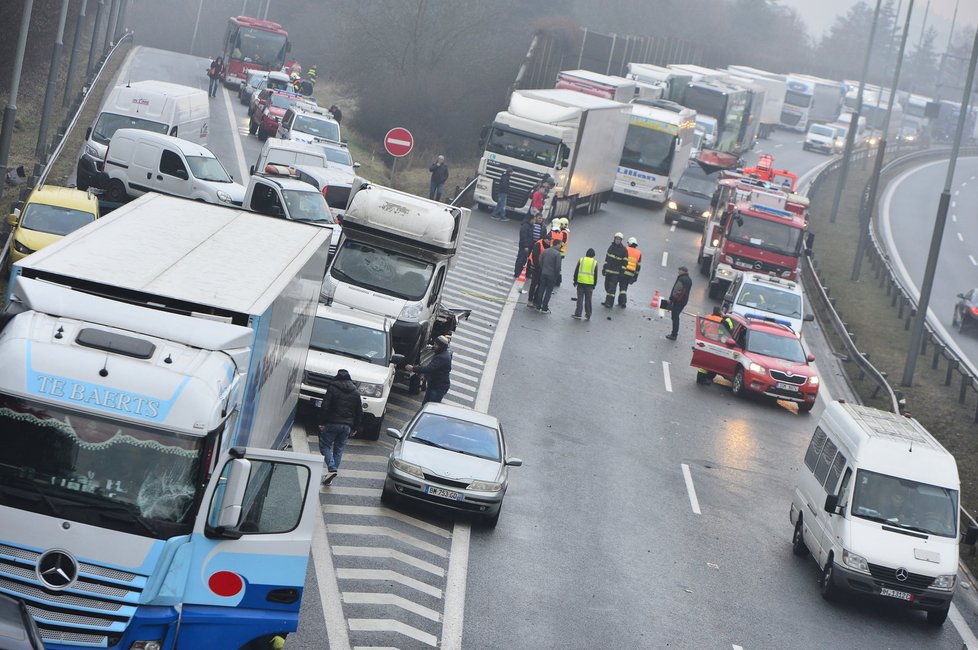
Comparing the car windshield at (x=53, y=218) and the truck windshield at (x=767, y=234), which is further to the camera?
the truck windshield at (x=767, y=234)

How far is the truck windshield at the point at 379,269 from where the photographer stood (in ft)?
76.4

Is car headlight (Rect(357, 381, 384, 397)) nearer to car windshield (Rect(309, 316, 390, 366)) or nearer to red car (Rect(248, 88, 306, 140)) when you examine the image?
car windshield (Rect(309, 316, 390, 366))

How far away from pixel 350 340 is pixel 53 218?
6.99 m

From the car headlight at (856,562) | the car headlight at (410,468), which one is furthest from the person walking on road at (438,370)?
the car headlight at (856,562)

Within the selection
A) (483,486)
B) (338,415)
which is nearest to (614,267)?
(483,486)

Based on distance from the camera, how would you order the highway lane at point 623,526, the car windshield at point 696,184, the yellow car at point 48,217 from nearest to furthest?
the highway lane at point 623,526 → the yellow car at point 48,217 → the car windshield at point 696,184

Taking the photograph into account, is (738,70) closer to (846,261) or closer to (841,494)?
(846,261)

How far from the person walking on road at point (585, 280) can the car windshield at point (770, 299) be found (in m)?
3.87

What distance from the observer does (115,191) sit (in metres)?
30.2

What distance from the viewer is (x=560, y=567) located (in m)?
16.1

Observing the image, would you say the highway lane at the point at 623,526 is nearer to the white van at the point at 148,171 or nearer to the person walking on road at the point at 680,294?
the person walking on road at the point at 680,294

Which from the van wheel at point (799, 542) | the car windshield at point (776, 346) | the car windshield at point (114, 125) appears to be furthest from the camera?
the car windshield at point (114, 125)

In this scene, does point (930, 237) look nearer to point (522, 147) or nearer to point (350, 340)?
point (522, 147)

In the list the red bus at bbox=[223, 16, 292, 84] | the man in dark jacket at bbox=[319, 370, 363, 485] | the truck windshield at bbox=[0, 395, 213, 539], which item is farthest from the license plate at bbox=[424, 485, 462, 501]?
the red bus at bbox=[223, 16, 292, 84]
